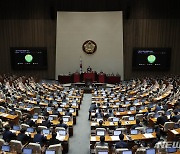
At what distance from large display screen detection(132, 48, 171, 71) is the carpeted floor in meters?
16.0

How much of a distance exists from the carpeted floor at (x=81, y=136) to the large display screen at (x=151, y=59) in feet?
52.5

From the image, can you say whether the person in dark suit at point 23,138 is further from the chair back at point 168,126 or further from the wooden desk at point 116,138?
the chair back at point 168,126

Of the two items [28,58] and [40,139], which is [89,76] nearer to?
[28,58]

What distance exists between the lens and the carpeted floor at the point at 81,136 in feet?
37.1

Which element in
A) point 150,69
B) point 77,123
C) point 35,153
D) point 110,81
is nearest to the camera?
point 35,153

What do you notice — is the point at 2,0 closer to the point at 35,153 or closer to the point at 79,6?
the point at 79,6

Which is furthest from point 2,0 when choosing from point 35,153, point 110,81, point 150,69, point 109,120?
point 35,153

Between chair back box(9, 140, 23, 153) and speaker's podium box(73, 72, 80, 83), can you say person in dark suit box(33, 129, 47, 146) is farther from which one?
speaker's podium box(73, 72, 80, 83)

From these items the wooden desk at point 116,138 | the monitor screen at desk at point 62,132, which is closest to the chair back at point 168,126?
the wooden desk at point 116,138

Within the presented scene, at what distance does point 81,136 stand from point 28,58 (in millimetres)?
21882

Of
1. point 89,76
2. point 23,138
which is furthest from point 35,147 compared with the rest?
point 89,76

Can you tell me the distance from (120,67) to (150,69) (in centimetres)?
405

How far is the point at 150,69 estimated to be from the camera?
3241cm

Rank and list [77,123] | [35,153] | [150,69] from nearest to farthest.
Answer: [35,153], [77,123], [150,69]
